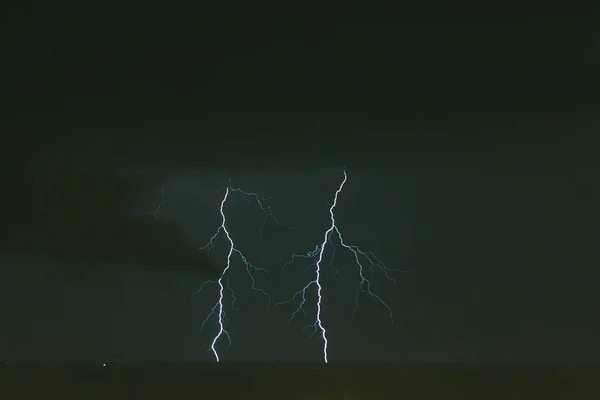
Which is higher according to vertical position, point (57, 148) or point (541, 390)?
point (57, 148)

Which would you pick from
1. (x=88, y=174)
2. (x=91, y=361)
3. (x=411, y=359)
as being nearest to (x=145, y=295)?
(x=91, y=361)

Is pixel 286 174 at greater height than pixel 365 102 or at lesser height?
lesser

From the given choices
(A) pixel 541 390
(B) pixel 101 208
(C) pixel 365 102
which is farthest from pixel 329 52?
(A) pixel 541 390

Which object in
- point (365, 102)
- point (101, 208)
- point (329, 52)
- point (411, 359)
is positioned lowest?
point (411, 359)

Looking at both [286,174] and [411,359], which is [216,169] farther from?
[411,359]

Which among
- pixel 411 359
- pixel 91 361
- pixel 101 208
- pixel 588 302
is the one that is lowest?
pixel 91 361

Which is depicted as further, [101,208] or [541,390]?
[101,208]

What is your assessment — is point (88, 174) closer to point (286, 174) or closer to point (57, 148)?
point (57, 148)
